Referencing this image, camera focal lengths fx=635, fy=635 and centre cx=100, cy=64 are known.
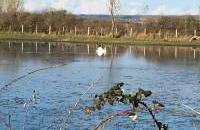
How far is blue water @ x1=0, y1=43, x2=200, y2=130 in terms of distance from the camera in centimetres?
1184

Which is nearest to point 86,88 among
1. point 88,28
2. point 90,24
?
point 88,28

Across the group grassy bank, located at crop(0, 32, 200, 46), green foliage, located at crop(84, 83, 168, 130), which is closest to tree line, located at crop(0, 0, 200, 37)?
grassy bank, located at crop(0, 32, 200, 46)

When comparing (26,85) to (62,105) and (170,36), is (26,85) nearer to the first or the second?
(62,105)

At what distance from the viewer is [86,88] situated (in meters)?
18.4

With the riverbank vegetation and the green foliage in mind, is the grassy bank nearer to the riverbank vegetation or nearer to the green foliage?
the riverbank vegetation

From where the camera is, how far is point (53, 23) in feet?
190

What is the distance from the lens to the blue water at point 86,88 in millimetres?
11844

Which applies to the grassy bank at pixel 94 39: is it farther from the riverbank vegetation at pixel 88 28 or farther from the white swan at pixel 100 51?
the white swan at pixel 100 51

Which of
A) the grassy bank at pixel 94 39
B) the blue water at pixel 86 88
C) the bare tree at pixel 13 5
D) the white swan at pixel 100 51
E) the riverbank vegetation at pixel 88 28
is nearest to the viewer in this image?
the white swan at pixel 100 51

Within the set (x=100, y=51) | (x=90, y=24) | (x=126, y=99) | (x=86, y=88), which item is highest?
(x=100, y=51)

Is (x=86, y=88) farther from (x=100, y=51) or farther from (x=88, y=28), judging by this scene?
(x=88, y=28)

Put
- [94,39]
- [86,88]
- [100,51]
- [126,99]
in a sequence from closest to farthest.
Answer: [126,99] < [100,51] < [86,88] < [94,39]

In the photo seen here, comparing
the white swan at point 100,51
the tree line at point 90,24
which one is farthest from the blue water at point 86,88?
the tree line at point 90,24

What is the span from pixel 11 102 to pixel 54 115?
173 centimetres
